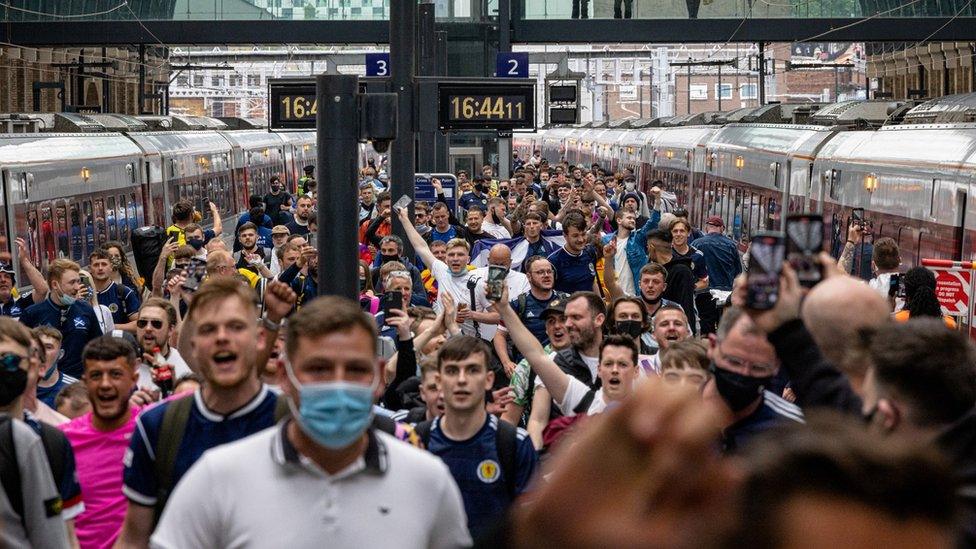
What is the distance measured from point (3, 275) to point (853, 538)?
482 inches

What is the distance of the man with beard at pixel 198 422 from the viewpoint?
4.81m

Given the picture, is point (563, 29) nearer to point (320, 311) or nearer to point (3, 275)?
point (3, 275)

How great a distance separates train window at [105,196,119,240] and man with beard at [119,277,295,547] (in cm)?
2196

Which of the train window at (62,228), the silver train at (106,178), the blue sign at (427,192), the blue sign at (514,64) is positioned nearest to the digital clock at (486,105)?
the blue sign at (427,192)

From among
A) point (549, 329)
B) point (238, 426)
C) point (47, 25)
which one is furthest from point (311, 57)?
point (238, 426)

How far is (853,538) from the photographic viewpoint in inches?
63.4

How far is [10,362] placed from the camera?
5742 mm

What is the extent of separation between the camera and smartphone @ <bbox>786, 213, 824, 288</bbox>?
13.2 feet

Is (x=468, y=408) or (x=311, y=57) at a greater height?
(x=311, y=57)

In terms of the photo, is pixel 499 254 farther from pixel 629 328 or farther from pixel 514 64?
pixel 514 64

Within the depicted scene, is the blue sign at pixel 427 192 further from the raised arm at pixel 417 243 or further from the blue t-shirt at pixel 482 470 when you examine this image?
the blue t-shirt at pixel 482 470

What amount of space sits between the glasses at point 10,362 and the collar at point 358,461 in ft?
7.22

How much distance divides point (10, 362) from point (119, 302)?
8.20 metres

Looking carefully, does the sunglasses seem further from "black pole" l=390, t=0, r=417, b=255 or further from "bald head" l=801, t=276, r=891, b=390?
"bald head" l=801, t=276, r=891, b=390
